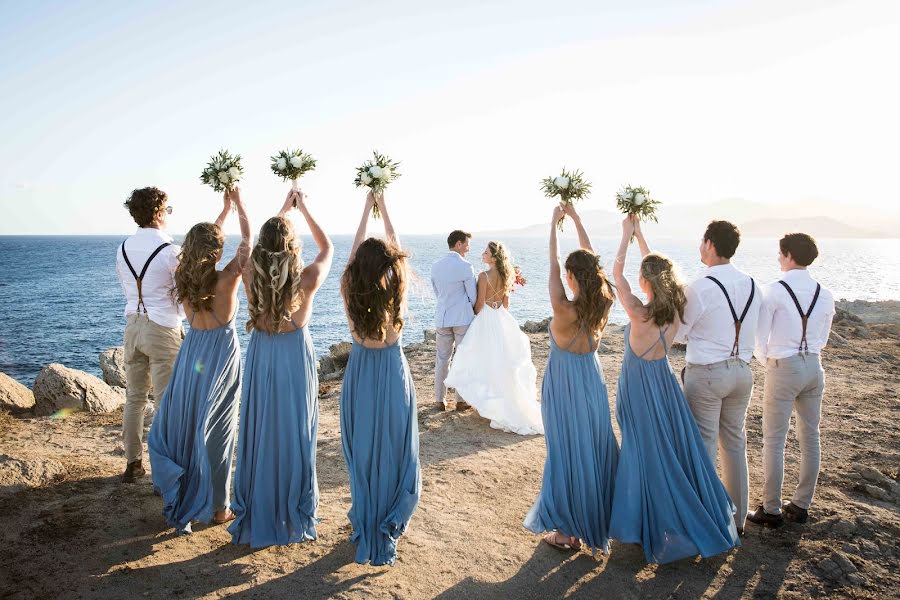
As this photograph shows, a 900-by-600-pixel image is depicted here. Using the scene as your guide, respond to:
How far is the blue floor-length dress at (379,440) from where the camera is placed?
15.5ft

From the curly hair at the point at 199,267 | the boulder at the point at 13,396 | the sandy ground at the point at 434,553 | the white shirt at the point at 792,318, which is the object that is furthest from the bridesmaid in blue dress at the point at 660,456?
the boulder at the point at 13,396

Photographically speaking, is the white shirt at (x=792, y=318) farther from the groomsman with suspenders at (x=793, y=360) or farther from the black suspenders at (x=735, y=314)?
the black suspenders at (x=735, y=314)

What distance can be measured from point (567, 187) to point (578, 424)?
2322 mm

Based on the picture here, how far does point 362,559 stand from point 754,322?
12.2 feet

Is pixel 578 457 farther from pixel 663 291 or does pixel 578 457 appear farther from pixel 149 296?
pixel 149 296

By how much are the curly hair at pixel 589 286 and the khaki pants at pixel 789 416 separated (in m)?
1.81

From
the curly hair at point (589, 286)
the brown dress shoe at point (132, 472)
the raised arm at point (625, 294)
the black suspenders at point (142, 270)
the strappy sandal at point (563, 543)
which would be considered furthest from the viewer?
the brown dress shoe at point (132, 472)

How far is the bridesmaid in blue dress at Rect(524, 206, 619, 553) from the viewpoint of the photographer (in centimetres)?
486

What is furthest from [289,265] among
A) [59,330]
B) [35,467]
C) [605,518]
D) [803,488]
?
[59,330]

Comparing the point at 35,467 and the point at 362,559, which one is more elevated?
the point at 35,467

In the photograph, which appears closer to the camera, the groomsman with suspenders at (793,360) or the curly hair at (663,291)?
the curly hair at (663,291)

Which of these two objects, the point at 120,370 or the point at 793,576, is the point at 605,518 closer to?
the point at 793,576

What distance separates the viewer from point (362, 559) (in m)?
4.58

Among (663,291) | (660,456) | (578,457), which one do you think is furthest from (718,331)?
(578,457)
